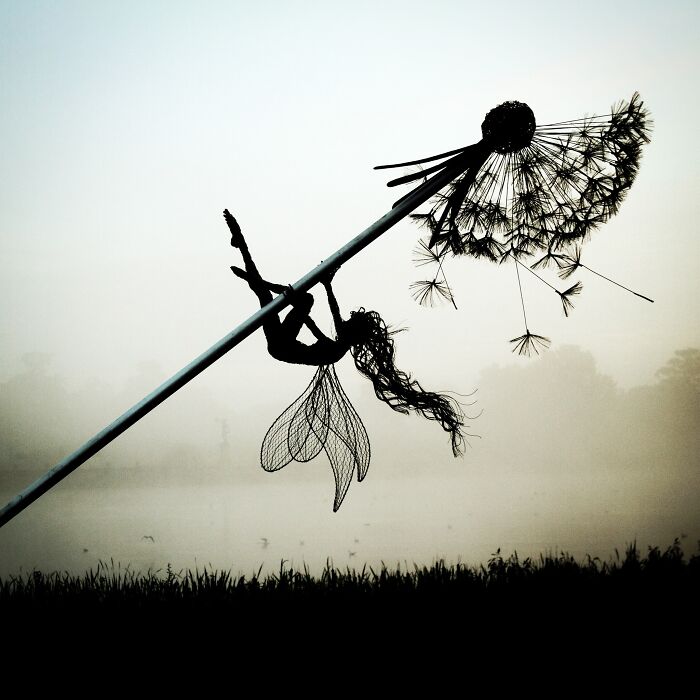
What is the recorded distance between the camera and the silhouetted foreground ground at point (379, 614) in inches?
163

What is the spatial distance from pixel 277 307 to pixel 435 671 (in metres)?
2.73

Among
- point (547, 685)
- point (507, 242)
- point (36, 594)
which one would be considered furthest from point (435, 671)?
point (36, 594)

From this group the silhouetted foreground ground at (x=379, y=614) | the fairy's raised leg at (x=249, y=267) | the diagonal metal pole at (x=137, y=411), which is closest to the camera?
the diagonal metal pole at (x=137, y=411)

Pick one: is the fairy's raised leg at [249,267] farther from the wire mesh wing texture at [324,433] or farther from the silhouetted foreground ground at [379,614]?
the silhouetted foreground ground at [379,614]

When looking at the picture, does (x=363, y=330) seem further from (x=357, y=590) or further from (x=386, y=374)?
(x=357, y=590)

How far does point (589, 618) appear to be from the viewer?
190 inches

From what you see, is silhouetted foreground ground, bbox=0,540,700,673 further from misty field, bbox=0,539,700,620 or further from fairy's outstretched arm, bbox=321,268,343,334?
fairy's outstretched arm, bbox=321,268,343,334

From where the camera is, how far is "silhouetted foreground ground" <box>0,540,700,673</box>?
4.14 meters

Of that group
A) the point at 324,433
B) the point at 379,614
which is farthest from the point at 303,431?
the point at 379,614

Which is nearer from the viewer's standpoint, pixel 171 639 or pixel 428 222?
pixel 428 222

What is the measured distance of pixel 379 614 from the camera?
4902 mm

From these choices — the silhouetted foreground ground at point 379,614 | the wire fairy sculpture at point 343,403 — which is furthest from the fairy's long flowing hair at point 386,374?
the silhouetted foreground ground at point 379,614

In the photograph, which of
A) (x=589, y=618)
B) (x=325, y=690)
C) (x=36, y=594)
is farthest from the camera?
(x=36, y=594)

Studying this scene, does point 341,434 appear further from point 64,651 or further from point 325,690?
point 64,651
